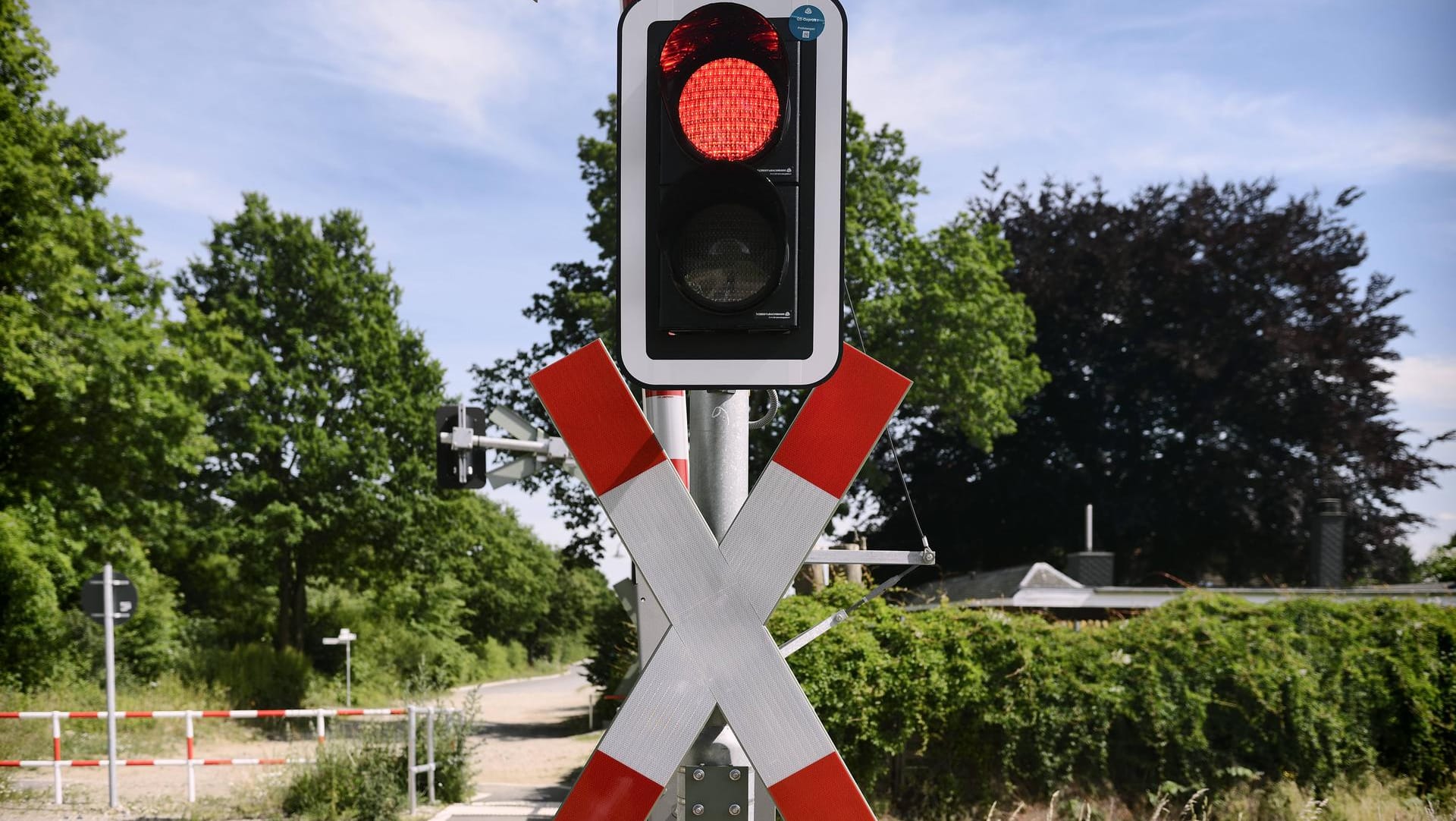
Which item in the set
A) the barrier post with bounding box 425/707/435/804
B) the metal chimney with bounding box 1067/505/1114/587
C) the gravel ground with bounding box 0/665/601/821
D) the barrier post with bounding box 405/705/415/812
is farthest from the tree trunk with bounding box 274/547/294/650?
the metal chimney with bounding box 1067/505/1114/587

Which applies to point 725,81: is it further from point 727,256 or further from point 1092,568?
point 1092,568

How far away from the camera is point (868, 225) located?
82.1 feet

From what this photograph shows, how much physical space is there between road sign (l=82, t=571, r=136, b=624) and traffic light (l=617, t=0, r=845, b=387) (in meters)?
13.7

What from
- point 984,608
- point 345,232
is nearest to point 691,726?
point 984,608

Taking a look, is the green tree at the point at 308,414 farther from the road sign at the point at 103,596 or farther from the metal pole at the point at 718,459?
the metal pole at the point at 718,459

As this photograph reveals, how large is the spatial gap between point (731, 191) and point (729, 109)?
0.14m

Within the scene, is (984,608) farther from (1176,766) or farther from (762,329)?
(762,329)

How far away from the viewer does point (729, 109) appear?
196 centimetres

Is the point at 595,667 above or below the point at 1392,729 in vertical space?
below

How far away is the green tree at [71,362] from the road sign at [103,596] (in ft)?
23.6

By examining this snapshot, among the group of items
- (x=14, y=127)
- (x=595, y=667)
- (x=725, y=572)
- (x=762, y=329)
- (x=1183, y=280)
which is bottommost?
(x=595, y=667)

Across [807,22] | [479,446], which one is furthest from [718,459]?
[479,446]

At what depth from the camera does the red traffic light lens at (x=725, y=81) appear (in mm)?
1923

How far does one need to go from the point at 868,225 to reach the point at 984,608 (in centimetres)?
1591
